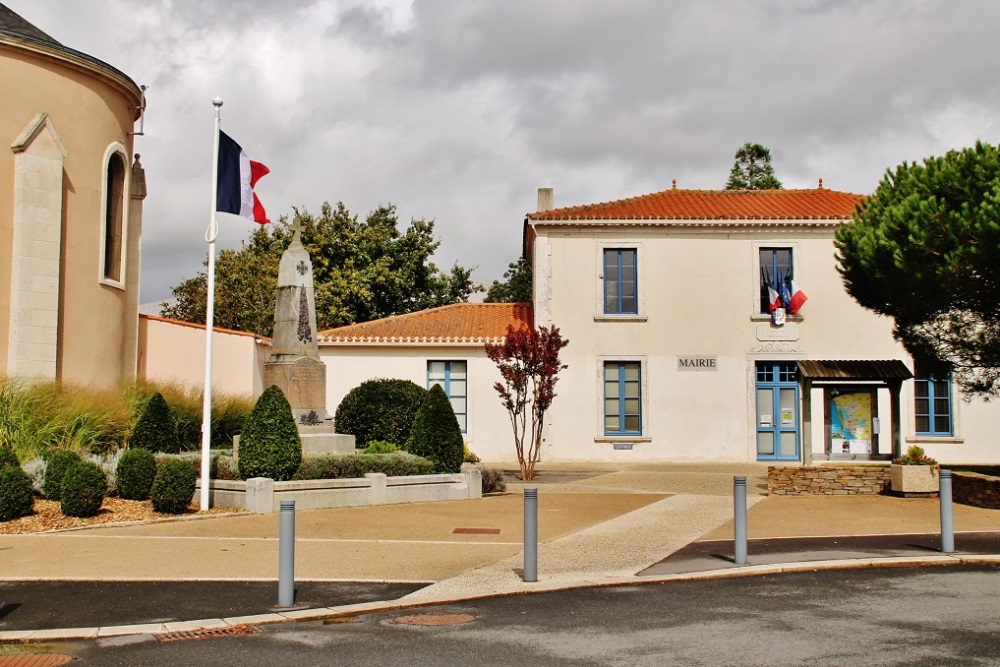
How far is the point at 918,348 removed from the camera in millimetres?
18047

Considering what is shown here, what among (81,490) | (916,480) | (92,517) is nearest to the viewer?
Answer: (81,490)

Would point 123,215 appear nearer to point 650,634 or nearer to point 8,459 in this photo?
point 8,459

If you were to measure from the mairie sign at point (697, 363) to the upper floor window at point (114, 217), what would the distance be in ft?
48.4

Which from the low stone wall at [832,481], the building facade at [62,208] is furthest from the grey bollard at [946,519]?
the building facade at [62,208]

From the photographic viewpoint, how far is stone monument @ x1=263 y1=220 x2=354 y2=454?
1900 centimetres

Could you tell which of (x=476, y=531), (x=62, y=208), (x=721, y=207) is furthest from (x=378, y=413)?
(x=721, y=207)

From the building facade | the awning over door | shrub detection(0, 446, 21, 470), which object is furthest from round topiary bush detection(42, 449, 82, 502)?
the awning over door

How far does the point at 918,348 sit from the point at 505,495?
788cm

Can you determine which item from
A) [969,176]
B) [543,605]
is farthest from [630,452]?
[543,605]

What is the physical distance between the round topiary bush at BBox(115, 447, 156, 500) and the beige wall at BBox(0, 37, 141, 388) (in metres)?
5.93

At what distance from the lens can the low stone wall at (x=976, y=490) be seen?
50.5ft

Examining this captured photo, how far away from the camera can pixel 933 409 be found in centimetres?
2780

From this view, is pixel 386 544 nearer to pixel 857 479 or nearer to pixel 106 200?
pixel 857 479

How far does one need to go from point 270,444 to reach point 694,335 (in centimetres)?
1564
